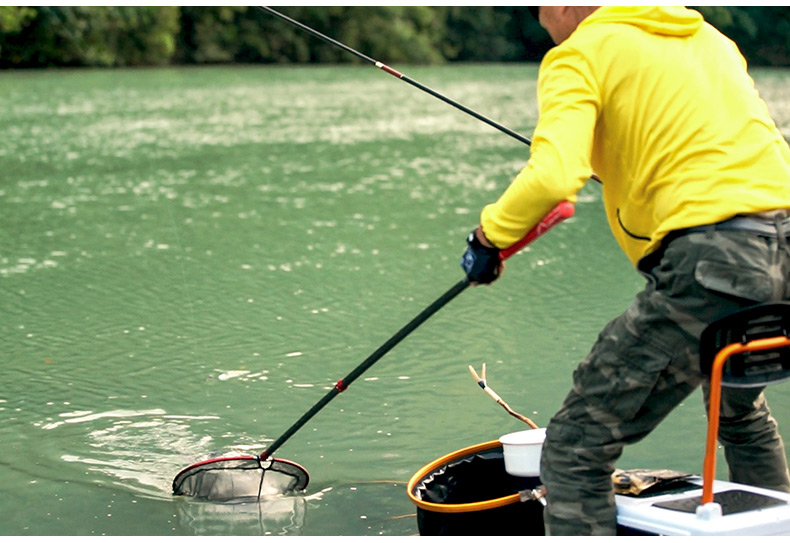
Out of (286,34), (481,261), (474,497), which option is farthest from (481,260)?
(286,34)

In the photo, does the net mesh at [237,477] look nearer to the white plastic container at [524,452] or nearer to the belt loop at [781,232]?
the white plastic container at [524,452]

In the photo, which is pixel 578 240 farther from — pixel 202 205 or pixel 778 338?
pixel 778 338

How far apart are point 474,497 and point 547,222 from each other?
111 cm

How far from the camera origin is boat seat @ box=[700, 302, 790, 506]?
7.97 ft

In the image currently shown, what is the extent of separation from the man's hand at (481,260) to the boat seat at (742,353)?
0.50 metres

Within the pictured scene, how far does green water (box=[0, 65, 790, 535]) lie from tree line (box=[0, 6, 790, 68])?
1020 inches

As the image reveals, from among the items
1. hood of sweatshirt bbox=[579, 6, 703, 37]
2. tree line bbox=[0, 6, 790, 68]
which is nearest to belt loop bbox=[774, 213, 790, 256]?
hood of sweatshirt bbox=[579, 6, 703, 37]

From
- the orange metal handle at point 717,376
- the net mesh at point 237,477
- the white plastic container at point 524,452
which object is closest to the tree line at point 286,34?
the net mesh at point 237,477

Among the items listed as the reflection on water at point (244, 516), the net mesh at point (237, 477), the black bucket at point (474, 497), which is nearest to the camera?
the black bucket at point (474, 497)

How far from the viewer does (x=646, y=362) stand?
8.30ft

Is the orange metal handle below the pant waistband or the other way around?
below

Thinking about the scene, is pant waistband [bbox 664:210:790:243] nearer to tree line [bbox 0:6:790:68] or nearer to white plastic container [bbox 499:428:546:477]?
white plastic container [bbox 499:428:546:477]

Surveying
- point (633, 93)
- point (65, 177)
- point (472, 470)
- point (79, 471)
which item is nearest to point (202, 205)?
point (65, 177)

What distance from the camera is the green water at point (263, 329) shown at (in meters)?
→ 3.90
